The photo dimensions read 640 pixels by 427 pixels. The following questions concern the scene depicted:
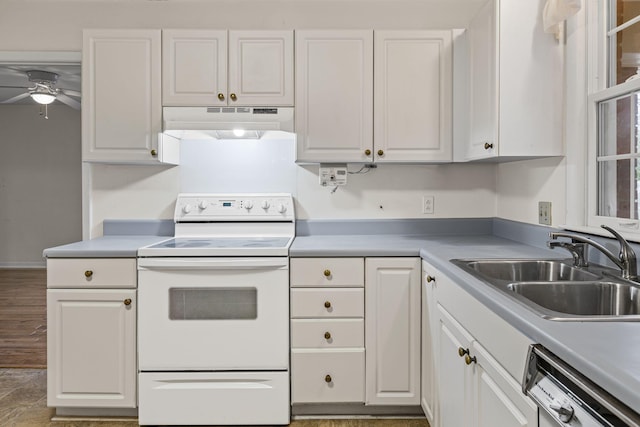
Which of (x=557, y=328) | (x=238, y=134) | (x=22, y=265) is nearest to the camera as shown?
(x=557, y=328)

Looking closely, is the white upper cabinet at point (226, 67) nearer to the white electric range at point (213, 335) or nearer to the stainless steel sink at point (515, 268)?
the white electric range at point (213, 335)

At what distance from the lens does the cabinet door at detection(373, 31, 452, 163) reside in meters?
2.47

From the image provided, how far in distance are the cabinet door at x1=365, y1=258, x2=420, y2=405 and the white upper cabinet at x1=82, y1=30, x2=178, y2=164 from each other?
1.35 metres

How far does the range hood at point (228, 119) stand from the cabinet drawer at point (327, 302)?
859mm

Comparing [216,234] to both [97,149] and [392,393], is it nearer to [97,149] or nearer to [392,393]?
[97,149]

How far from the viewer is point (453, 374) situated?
67.1 inches

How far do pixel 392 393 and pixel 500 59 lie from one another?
63.8 inches

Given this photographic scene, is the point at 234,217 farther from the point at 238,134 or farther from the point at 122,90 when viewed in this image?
the point at 122,90

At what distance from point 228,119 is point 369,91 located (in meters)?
0.76

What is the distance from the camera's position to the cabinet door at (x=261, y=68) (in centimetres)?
245

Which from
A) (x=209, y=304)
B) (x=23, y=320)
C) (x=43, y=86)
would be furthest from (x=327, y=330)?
(x=43, y=86)

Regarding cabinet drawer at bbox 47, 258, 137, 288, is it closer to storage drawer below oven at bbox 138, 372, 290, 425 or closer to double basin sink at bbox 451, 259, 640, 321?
storage drawer below oven at bbox 138, 372, 290, 425

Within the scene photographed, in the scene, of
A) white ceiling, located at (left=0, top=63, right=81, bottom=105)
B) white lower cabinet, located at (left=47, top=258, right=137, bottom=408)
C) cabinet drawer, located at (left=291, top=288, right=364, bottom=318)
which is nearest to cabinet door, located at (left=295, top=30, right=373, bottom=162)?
cabinet drawer, located at (left=291, top=288, right=364, bottom=318)

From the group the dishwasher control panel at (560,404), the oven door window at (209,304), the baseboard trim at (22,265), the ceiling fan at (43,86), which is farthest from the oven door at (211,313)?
the baseboard trim at (22,265)
